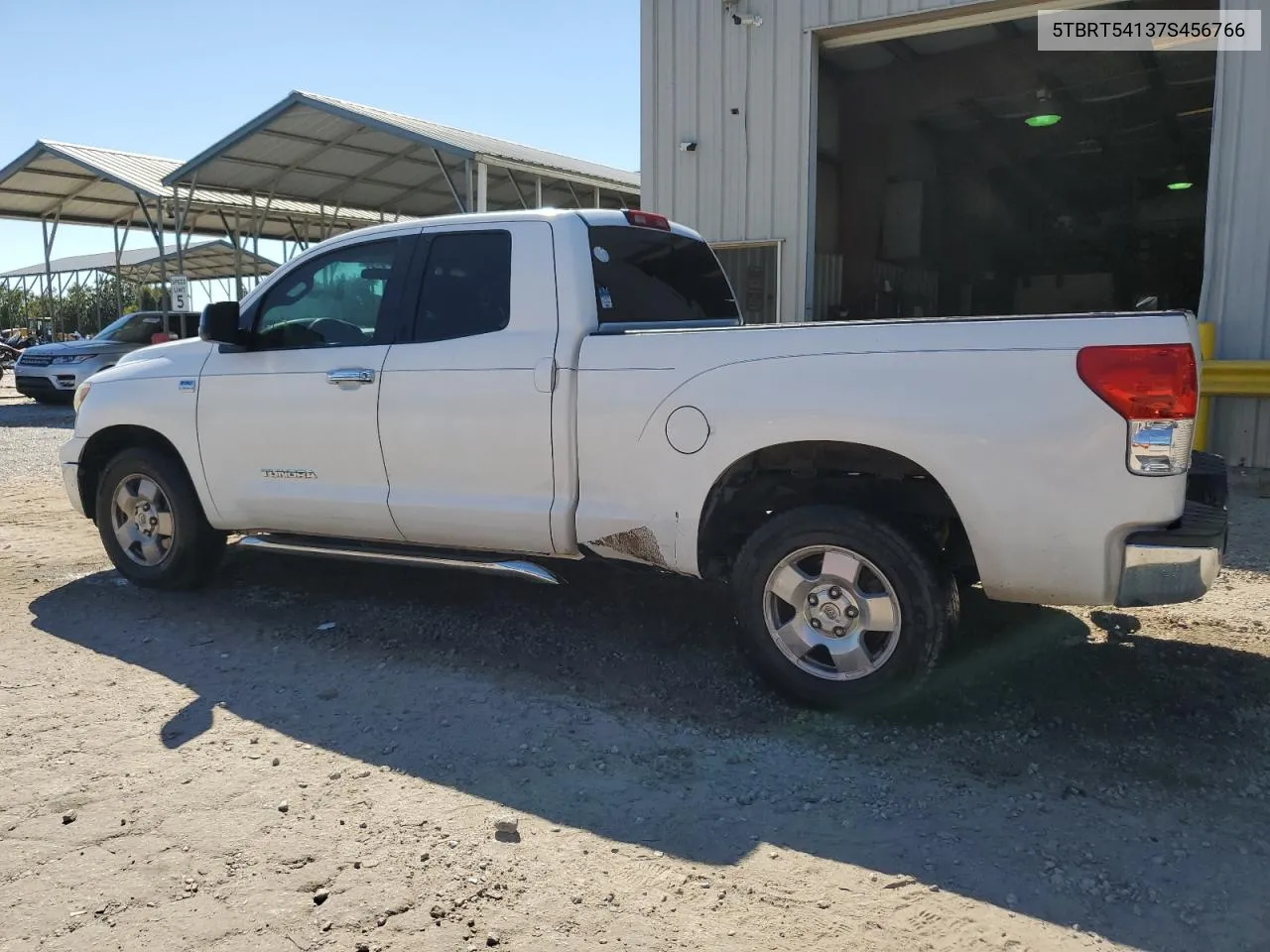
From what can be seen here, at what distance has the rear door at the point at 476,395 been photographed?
14.5 feet

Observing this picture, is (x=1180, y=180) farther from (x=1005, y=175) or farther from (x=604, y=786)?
(x=604, y=786)

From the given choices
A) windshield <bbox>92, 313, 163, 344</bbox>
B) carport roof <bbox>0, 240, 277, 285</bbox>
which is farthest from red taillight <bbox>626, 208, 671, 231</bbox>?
carport roof <bbox>0, 240, 277, 285</bbox>

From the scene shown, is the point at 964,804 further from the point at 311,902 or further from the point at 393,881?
the point at 311,902

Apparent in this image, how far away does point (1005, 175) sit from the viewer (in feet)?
58.3

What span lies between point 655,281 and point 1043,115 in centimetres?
1172

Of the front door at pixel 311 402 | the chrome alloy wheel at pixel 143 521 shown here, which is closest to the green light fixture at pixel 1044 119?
the front door at pixel 311 402

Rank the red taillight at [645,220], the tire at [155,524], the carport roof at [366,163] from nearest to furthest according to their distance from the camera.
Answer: the red taillight at [645,220], the tire at [155,524], the carport roof at [366,163]

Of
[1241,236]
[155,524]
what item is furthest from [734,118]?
[155,524]

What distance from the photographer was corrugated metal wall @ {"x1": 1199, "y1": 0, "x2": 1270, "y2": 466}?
8539 millimetres

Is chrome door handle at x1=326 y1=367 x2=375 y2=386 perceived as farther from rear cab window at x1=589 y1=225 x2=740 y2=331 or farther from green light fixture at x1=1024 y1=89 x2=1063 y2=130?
green light fixture at x1=1024 y1=89 x2=1063 y2=130

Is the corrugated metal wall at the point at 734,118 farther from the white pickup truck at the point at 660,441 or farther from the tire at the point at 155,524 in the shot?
the tire at the point at 155,524

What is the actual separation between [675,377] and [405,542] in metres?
1.79

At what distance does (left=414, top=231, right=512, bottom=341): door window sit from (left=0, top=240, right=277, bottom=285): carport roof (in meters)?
28.7

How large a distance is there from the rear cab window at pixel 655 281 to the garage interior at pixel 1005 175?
5734 mm
